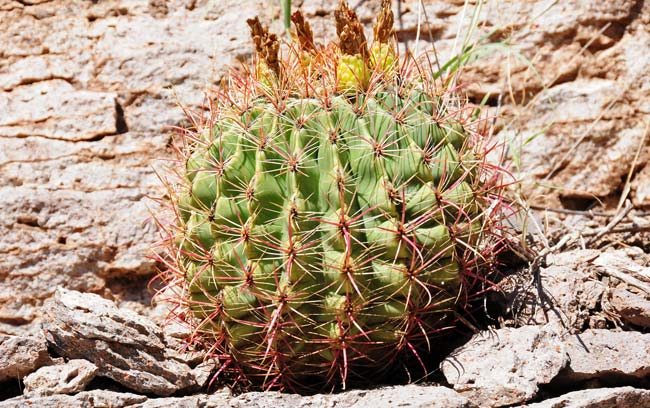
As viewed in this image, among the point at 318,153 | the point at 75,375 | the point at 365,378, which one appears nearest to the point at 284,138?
the point at 318,153

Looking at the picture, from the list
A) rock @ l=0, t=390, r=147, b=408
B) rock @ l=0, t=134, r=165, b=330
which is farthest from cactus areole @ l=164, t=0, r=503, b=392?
rock @ l=0, t=134, r=165, b=330

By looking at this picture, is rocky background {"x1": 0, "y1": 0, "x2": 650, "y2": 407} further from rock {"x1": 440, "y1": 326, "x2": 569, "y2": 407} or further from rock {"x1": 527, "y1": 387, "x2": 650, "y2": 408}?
rock {"x1": 527, "y1": 387, "x2": 650, "y2": 408}

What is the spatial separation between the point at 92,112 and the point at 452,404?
231 centimetres

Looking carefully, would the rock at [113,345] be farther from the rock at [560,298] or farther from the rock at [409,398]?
the rock at [560,298]

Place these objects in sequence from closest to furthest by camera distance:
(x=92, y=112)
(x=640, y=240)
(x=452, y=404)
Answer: (x=452, y=404) → (x=640, y=240) → (x=92, y=112)

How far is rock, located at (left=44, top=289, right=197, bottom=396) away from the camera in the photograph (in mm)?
2621

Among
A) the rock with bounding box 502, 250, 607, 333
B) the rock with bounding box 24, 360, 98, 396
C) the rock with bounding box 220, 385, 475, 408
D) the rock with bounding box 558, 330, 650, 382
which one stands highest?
the rock with bounding box 24, 360, 98, 396

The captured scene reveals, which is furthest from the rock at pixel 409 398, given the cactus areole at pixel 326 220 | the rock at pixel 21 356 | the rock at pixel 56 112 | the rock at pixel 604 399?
the rock at pixel 56 112

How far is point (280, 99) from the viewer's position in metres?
2.55

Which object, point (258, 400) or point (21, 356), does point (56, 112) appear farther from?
point (258, 400)

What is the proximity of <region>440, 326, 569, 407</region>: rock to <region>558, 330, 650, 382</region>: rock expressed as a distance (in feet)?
0.22

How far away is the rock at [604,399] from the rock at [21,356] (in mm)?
1544

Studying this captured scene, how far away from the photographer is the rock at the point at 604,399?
7.57 feet

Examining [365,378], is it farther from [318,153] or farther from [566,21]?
[566,21]
